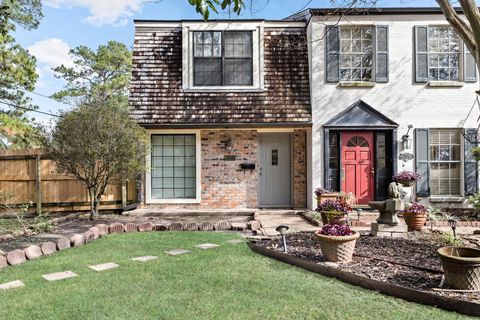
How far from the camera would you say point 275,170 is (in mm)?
10789

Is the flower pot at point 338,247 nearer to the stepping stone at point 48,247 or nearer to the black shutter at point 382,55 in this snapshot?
the stepping stone at point 48,247

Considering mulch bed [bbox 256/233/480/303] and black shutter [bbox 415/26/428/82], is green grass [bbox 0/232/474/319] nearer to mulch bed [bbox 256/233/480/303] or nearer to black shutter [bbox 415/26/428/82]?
mulch bed [bbox 256/233/480/303]

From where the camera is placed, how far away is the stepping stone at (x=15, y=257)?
4.90m

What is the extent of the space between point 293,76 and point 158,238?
21.0 ft

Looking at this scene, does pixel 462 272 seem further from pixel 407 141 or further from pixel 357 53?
A: pixel 357 53

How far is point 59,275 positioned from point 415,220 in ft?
20.9

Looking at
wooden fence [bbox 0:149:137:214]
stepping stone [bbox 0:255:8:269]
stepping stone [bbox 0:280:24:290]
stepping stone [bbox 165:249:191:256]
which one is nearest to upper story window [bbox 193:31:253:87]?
wooden fence [bbox 0:149:137:214]

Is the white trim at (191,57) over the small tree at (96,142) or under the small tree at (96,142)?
over

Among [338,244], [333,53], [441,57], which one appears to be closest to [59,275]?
[338,244]

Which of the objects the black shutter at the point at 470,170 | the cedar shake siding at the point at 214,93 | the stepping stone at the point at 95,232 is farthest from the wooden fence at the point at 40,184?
the black shutter at the point at 470,170

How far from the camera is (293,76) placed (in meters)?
10.4

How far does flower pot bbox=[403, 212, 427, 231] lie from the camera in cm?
685

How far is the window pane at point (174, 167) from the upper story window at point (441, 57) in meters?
7.04

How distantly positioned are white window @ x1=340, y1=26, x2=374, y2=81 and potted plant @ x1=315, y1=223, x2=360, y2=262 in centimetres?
645
